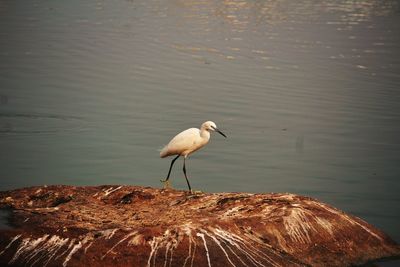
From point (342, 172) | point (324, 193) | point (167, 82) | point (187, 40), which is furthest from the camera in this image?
point (187, 40)

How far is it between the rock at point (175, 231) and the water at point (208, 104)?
135 inches

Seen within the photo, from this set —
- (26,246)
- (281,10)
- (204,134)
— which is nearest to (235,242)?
(26,246)

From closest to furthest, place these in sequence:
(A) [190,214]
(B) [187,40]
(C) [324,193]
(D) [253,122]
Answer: (A) [190,214], (C) [324,193], (D) [253,122], (B) [187,40]

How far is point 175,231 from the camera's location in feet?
27.5

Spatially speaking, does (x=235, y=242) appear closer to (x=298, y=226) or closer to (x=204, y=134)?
(x=298, y=226)

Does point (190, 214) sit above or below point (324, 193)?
above

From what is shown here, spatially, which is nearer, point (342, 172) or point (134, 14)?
point (342, 172)

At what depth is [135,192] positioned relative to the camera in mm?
10242

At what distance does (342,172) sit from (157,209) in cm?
699

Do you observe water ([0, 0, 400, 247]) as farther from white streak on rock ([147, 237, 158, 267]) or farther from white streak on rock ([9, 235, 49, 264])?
white streak on rock ([9, 235, 49, 264])

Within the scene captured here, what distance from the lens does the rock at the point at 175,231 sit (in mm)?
8141

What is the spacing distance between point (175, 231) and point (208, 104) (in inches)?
508

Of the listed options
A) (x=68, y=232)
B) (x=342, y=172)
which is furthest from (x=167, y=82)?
(x=68, y=232)

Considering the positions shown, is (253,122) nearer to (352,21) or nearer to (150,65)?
(150,65)
